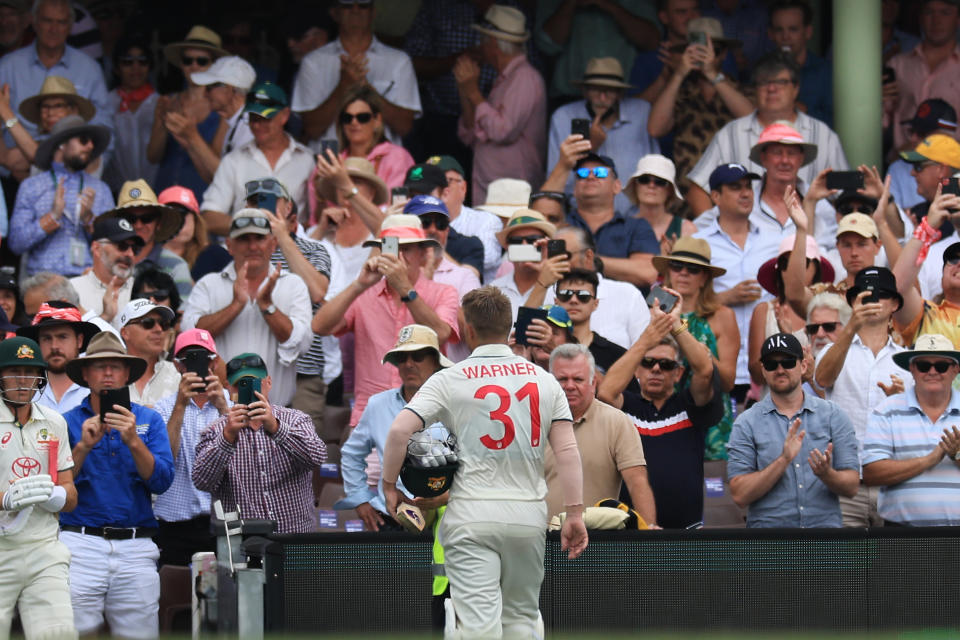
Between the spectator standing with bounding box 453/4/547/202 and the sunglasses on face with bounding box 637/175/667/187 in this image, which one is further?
the spectator standing with bounding box 453/4/547/202

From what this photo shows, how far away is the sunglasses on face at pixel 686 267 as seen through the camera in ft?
33.3

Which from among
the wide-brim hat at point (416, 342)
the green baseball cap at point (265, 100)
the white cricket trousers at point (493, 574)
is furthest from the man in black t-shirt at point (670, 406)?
the green baseball cap at point (265, 100)

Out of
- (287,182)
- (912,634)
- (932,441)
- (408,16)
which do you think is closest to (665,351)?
(932,441)

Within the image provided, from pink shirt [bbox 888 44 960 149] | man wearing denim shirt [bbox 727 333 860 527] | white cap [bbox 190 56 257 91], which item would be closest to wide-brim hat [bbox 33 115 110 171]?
white cap [bbox 190 56 257 91]

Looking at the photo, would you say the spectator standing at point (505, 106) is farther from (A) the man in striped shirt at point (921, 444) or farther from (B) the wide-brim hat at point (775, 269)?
(A) the man in striped shirt at point (921, 444)

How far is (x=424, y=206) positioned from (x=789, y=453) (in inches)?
121

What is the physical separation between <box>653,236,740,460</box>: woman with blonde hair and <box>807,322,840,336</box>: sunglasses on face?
0.45m

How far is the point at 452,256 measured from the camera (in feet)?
36.2

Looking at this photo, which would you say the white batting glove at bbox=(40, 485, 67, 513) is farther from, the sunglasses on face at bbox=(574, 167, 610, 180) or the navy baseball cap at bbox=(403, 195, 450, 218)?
the sunglasses on face at bbox=(574, 167, 610, 180)

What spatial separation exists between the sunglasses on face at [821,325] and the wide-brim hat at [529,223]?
1.83m

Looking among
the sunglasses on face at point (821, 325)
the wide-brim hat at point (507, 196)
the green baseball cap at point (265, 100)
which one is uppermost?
the green baseball cap at point (265, 100)

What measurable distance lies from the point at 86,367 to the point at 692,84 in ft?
19.8

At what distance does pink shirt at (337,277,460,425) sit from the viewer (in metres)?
9.81

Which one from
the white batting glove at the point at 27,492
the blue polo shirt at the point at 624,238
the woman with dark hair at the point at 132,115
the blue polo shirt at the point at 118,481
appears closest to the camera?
the white batting glove at the point at 27,492
